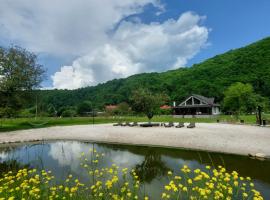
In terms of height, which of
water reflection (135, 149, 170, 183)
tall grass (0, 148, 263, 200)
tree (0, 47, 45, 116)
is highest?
tree (0, 47, 45, 116)

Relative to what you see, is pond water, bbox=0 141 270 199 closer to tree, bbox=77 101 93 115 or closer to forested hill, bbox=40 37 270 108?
forested hill, bbox=40 37 270 108

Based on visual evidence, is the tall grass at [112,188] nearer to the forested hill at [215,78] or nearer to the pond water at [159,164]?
the pond water at [159,164]

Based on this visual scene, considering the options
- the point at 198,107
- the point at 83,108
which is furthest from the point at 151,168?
the point at 83,108

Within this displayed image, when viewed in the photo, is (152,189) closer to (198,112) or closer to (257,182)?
(257,182)

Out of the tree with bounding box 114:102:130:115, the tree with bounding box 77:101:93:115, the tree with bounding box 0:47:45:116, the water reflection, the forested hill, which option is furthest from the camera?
the tree with bounding box 77:101:93:115

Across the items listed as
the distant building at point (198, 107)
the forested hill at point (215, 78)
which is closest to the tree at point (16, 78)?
the forested hill at point (215, 78)

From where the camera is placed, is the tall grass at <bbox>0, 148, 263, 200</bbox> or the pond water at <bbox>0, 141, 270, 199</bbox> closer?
the tall grass at <bbox>0, 148, 263, 200</bbox>

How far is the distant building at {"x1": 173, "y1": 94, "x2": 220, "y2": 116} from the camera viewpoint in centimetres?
4419

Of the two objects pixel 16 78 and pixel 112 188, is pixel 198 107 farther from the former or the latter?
pixel 112 188

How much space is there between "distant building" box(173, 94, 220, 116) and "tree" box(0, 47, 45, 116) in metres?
34.9

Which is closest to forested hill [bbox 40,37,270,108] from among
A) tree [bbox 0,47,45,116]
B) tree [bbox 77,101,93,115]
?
tree [bbox 77,101,93,115]

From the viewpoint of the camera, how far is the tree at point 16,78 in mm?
24148

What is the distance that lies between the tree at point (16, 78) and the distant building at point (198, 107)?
3492 centimetres

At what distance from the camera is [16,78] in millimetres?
25062
